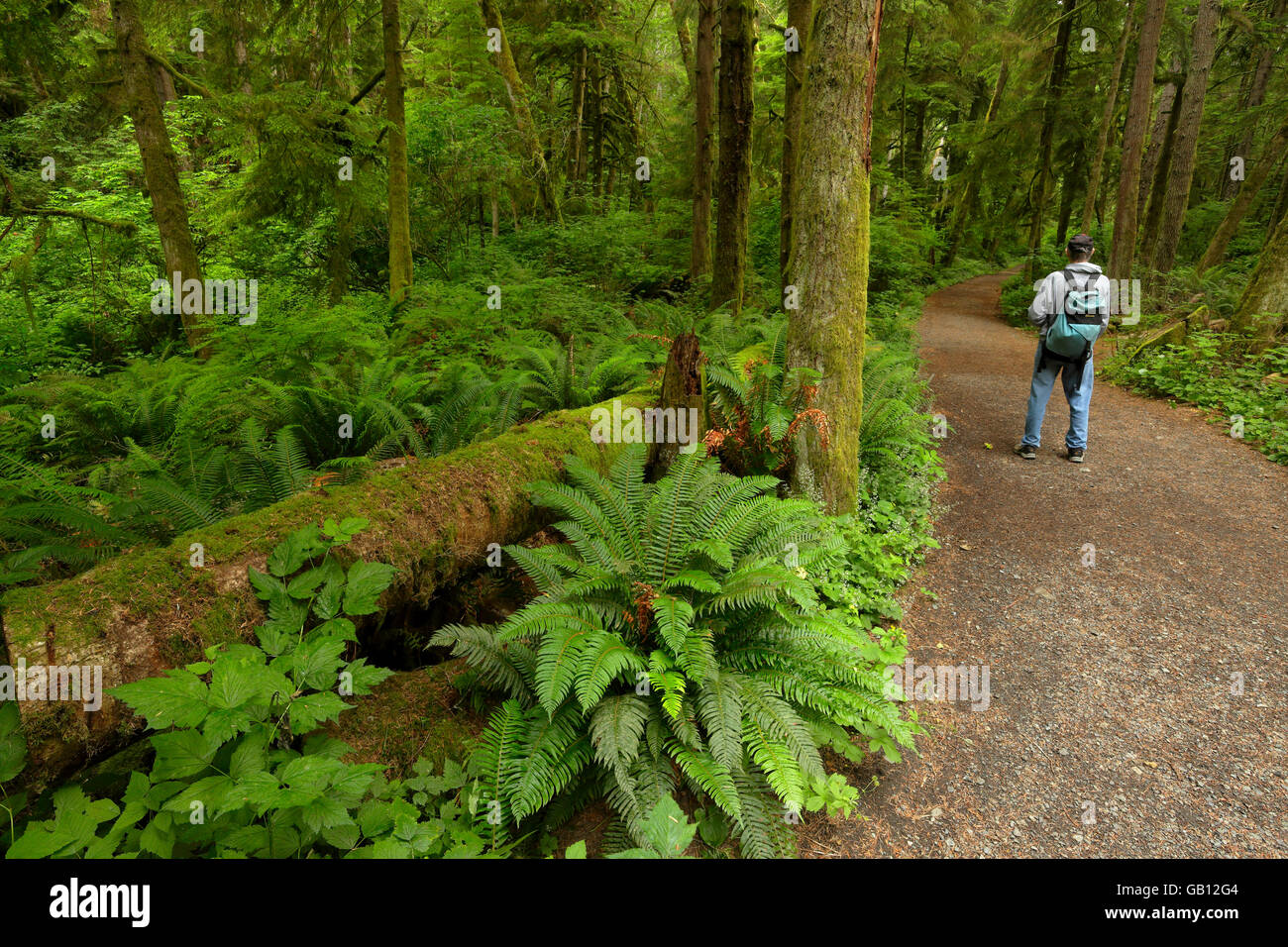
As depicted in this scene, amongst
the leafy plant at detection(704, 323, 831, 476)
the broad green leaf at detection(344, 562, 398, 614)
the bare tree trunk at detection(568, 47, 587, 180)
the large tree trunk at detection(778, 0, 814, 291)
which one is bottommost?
the broad green leaf at detection(344, 562, 398, 614)

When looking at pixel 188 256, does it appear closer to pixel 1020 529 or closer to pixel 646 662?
pixel 646 662

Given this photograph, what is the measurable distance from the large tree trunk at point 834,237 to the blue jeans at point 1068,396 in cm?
296

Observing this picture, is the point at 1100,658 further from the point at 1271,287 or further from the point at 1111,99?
the point at 1111,99

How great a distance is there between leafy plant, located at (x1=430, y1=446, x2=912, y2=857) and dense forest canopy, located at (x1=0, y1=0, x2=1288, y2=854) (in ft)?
0.08

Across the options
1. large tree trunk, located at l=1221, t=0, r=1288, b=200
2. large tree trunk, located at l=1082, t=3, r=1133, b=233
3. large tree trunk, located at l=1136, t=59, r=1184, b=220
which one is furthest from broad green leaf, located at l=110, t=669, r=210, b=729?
large tree trunk, located at l=1221, t=0, r=1288, b=200

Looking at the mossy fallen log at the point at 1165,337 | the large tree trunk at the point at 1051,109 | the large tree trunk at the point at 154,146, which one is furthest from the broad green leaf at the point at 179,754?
the large tree trunk at the point at 1051,109

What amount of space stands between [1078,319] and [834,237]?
340 centimetres

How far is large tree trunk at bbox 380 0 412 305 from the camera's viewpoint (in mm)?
7730

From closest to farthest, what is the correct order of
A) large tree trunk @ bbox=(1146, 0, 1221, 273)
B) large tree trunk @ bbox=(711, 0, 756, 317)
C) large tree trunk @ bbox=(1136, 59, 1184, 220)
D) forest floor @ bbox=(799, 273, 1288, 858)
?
forest floor @ bbox=(799, 273, 1288, 858) < large tree trunk @ bbox=(711, 0, 756, 317) < large tree trunk @ bbox=(1146, 0, 1221, 273) < large tree trunk @ bbox=(1136, 59, 1184, 220)

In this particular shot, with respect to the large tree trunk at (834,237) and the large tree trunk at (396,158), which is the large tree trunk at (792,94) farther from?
the large tree trunk at (396,158)

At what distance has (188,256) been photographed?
7.09 meters

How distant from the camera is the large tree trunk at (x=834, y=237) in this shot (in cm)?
431

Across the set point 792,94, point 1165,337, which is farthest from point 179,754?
point 1165,337

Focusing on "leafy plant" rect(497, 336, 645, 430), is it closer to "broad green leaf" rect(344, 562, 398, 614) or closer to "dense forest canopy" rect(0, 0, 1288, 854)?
"dense forest canopy" rect(0, 0, 1288, 854)
